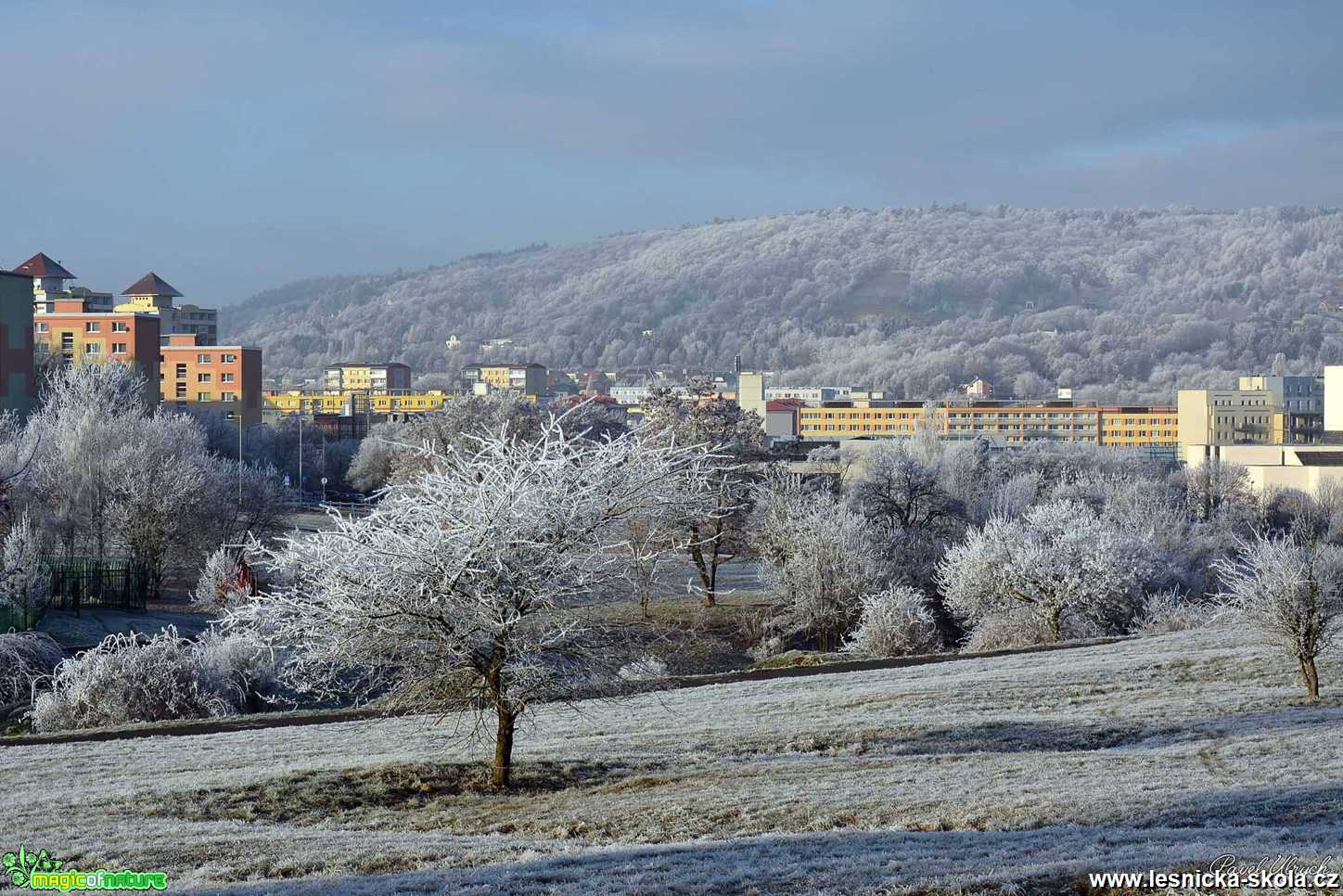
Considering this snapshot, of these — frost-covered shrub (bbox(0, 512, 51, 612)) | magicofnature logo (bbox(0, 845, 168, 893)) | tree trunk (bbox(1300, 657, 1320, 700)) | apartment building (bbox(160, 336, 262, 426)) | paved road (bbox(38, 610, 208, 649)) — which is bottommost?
paved road (bbox(38, 610, 208, 649))

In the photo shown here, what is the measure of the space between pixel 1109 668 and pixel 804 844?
18.6 metres

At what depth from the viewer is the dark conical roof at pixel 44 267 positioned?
140875 millimetres

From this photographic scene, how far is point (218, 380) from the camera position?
111688 millimetres

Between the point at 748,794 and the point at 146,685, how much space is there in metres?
16.5

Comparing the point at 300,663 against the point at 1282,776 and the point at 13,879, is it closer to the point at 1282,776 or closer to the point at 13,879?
the point at 13,879

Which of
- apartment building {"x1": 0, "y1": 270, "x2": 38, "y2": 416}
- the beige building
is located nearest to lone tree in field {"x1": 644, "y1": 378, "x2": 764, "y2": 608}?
apartment building {"x1": 0, "y1": 270, "x2": 38, "y2": 416}

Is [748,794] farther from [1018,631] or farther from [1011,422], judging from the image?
[1011,422]

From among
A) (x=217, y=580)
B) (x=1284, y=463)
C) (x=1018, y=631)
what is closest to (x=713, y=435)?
(x=1018, y=631)

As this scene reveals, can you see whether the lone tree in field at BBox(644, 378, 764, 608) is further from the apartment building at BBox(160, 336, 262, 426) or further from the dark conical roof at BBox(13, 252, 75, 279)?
the dark conical roof at BBox(13, 252, 75, 279)

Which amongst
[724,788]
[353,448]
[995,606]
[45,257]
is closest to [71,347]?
[353,448]

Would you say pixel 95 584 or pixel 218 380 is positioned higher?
pixel 218 380

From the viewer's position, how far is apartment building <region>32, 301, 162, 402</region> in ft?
335

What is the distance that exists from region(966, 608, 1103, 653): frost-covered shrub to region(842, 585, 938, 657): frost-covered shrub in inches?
60.3

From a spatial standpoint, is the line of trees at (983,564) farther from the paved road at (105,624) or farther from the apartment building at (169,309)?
the apartment building at (169,309)
